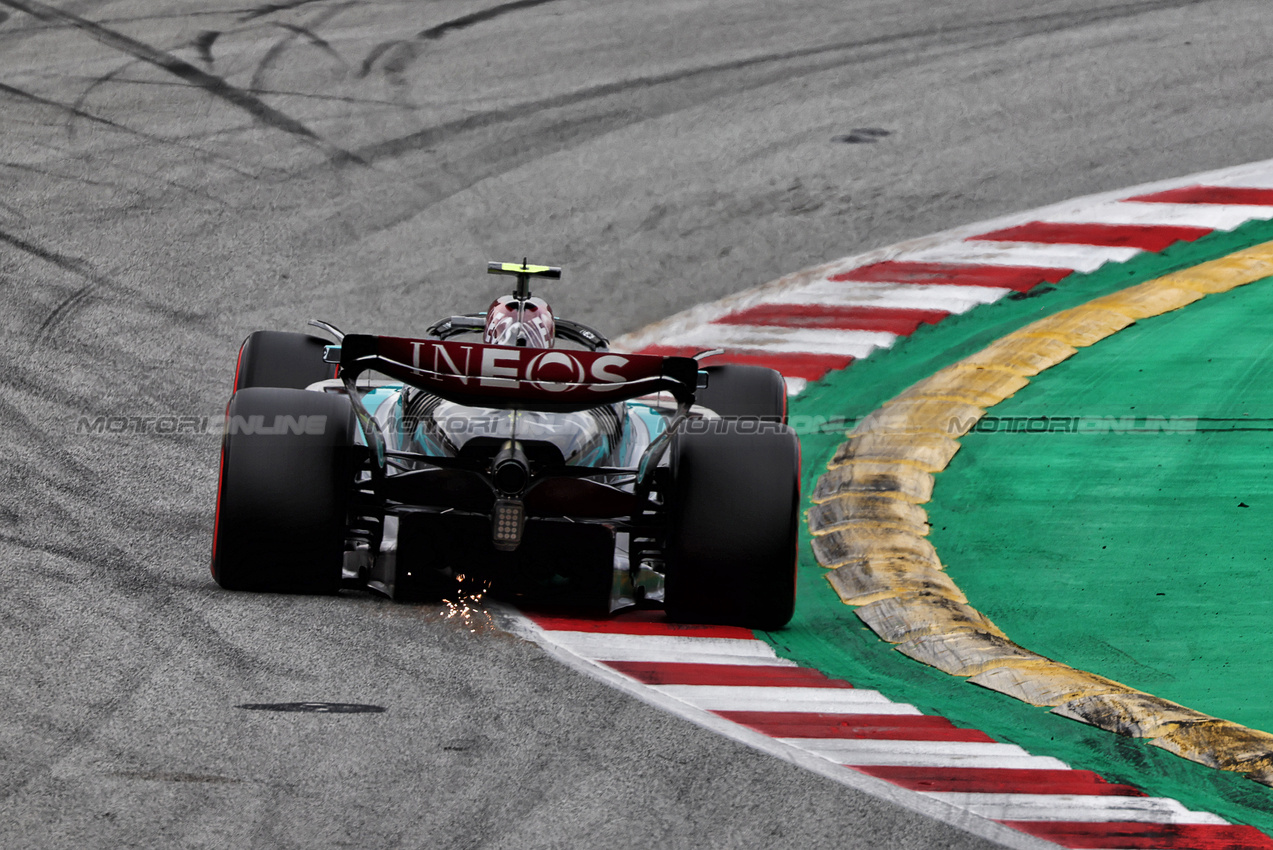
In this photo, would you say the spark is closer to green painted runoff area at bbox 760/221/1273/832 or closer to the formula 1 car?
the formula 1 car

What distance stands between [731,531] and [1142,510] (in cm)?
270

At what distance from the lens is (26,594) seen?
18.3ft

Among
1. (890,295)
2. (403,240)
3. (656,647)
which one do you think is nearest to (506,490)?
(656,647)

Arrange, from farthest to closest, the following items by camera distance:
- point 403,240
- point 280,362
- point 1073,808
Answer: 1. point 403,240
2. point 280,362
3. point 1073,808

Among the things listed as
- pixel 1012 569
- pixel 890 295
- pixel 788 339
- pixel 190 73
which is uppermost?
pixel 190 73

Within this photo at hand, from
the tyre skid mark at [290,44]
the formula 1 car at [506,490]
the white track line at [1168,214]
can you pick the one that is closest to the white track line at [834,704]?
the formula 1 car at [506,490]

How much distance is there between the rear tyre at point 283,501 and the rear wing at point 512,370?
34 centimetres

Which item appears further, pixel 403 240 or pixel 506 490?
pixel 403 240

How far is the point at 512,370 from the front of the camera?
554 cm

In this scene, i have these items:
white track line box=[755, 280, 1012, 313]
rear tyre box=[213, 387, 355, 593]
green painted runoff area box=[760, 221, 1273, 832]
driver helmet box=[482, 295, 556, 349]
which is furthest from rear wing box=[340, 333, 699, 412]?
white track line box=[755, 280, 1012, 313]

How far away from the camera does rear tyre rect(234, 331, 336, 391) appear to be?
7297 millimetres

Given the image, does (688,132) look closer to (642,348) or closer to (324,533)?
(642,348)

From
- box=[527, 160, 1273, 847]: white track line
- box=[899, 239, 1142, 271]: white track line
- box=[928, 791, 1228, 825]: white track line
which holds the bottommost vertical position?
box=[928, 791, 1228, 825]: white track line

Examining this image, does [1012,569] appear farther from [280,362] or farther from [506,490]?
[280,362]
